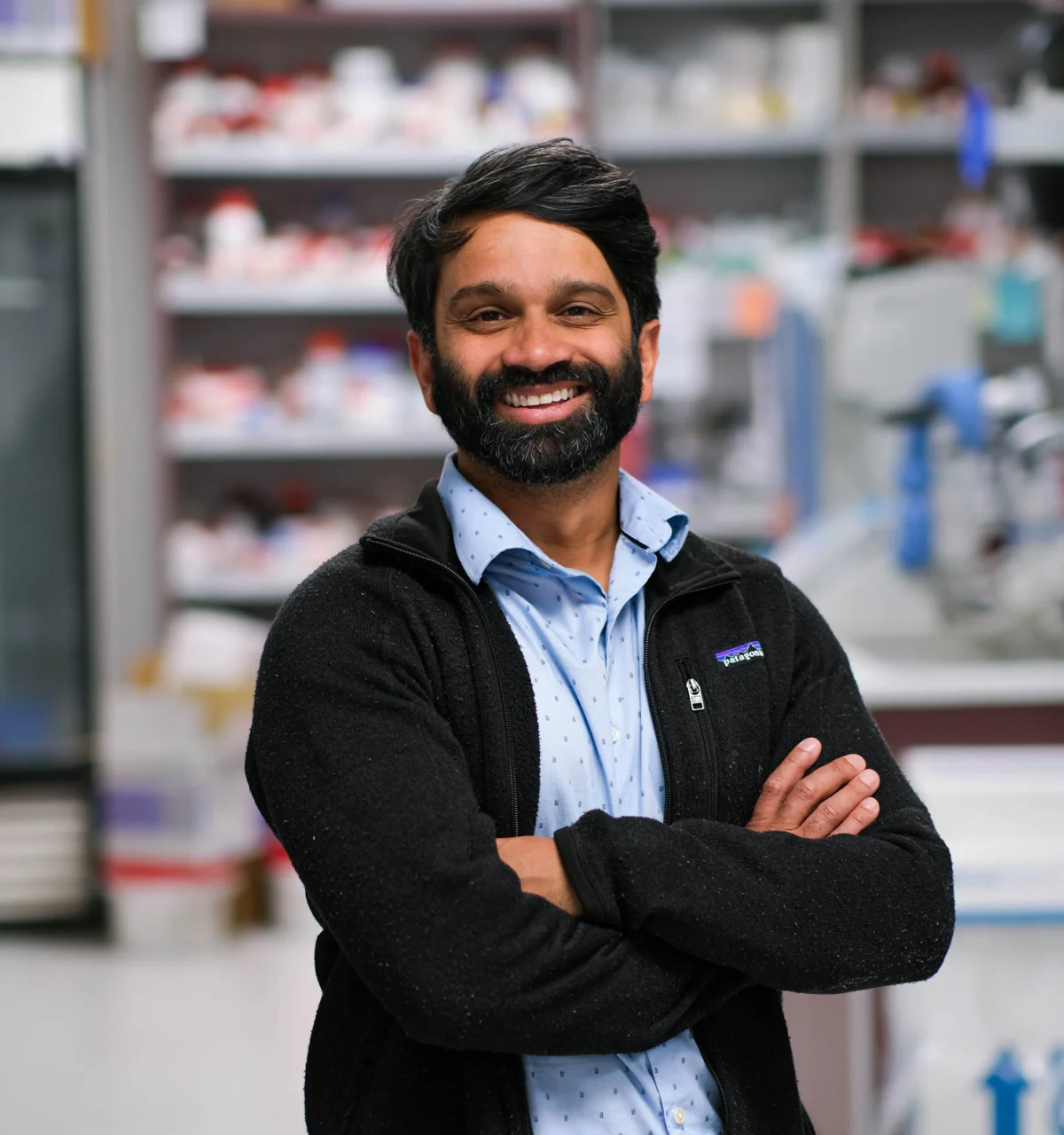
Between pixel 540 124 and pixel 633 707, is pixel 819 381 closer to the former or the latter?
pixel 540 124

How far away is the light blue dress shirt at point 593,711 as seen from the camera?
133cm

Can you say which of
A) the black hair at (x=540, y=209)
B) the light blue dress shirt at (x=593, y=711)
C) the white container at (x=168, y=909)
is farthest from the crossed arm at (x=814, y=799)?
the white container at (x=168, y=909)

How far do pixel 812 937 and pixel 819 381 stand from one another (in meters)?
2.88

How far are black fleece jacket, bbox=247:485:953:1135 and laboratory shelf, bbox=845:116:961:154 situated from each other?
403 centimetres

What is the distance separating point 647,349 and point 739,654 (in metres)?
0.32

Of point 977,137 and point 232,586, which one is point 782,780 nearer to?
point 977,137

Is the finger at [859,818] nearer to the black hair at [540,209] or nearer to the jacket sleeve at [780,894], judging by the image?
the jacket sleeve at [780,894]

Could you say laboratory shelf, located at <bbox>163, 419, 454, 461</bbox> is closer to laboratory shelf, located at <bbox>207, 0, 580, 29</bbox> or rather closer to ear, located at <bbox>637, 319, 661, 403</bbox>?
laboratory shelf, located at <bbox>207, 0, 580, 29</bbox>

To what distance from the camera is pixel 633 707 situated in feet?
4.64

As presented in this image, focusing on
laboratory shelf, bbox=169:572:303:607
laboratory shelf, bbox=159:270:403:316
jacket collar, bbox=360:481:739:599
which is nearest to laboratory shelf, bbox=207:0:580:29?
laboratory shelf, bbox=159:270:403:316

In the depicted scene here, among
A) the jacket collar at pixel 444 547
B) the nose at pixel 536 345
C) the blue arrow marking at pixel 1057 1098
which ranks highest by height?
the nose at pixel 536 345

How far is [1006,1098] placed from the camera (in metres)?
2.18

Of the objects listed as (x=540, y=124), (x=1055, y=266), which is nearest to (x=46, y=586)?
(x=540, y=124)

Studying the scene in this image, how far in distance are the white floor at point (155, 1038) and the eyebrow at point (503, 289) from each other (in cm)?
236
